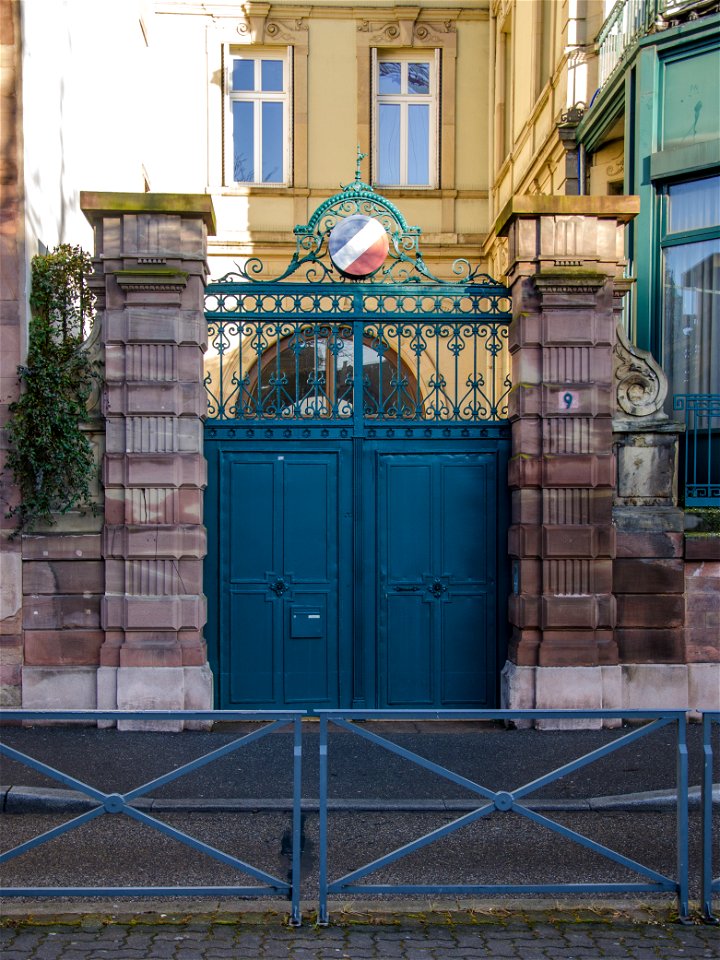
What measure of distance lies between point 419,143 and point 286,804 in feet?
45.9

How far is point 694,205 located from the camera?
9828 mm

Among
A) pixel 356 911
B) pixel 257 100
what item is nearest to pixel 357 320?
pixel 356 911

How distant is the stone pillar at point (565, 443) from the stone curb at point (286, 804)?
1.83m

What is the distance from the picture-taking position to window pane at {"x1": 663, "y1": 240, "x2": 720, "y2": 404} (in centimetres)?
970

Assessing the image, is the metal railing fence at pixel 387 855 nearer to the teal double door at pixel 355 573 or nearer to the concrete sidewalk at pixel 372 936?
the concrete sidewalk at pixel 372 936

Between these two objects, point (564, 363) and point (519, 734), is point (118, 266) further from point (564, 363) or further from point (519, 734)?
point (519, 734)

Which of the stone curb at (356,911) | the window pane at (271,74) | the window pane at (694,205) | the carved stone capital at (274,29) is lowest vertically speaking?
the stone curb at (356,911)

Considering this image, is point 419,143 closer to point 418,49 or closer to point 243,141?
point 418,49

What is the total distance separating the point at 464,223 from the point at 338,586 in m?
10.6

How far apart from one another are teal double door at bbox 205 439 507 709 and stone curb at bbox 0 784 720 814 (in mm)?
2175

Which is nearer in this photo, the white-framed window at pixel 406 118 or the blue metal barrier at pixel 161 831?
the blue metal barrier at pixel 161 831

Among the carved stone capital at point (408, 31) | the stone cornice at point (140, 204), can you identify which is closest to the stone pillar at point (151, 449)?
the stone cornice at point (140, 204)

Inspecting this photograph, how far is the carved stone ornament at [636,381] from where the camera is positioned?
8234 millimetres

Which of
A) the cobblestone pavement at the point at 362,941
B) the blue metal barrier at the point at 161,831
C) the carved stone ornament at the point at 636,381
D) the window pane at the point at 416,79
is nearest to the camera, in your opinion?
the cobblestone pavement at the point at 362,941
